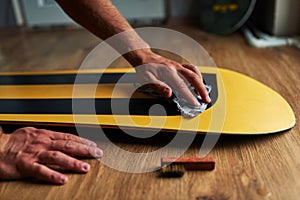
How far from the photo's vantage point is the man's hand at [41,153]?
0.91 m

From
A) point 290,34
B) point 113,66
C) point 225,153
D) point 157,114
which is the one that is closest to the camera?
point 225,153

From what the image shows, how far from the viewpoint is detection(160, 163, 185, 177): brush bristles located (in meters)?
0.91

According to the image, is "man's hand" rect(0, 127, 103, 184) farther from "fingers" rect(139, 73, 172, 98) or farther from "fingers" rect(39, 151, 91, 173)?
"fingers" rect(139, 73, 172, 98)

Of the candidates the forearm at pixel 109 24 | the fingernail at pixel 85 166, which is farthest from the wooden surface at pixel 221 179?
the forearm at pixel 109 24

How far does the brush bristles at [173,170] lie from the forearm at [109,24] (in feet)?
1.38

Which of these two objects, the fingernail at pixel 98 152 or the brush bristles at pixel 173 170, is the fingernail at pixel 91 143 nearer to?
the fingernail at pixel 98 152

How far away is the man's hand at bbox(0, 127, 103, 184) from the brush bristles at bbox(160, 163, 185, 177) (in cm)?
19

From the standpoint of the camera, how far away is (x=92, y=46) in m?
2.10

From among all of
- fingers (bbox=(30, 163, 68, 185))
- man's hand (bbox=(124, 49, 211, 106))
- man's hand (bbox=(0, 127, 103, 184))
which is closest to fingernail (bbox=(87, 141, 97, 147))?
man's hand (bbox=(0, 127, 103, 184))

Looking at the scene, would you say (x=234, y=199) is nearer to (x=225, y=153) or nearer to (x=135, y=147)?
(x=225, y=153)

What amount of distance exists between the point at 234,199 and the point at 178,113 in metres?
0.34

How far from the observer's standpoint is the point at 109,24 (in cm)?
126

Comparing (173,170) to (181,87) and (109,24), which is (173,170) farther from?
(109,24)

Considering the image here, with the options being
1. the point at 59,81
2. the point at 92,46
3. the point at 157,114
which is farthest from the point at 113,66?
the point at 157,114
